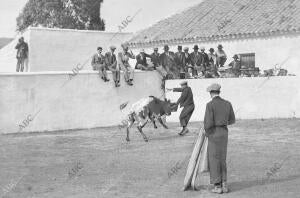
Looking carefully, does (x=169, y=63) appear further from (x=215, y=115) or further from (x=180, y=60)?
(x=215, y=115)

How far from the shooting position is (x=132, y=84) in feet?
76.5

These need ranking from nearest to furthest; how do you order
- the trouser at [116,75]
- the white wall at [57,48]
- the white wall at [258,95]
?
the trouser at [116,75] < the white wall at [258,95] < the white wall at [57,48]

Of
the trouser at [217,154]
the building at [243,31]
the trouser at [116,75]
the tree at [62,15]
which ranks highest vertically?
the tree at [62,15]

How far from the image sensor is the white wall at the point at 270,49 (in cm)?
2719

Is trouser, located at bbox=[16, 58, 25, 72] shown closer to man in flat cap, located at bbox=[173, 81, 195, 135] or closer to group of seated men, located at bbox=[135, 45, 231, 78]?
group of seated men, located at bbox=[135, 45, 231, 78]

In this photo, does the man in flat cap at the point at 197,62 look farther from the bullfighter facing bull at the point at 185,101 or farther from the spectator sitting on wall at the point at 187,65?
the bullfighter facing bull at the point at 185,101

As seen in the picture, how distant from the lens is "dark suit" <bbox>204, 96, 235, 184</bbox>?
10.2 metres

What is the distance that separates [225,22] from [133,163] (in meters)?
18.7

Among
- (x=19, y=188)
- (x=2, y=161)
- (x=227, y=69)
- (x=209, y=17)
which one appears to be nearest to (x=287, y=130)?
(x=227, y=69)

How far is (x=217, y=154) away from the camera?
403 inches

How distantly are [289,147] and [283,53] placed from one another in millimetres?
12143

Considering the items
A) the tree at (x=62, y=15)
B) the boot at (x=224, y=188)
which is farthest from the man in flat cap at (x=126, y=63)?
the tree at (x=62, y=15)

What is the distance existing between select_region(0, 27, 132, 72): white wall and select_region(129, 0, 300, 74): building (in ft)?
13.1

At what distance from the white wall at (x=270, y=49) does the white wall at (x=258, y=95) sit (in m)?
3.69
